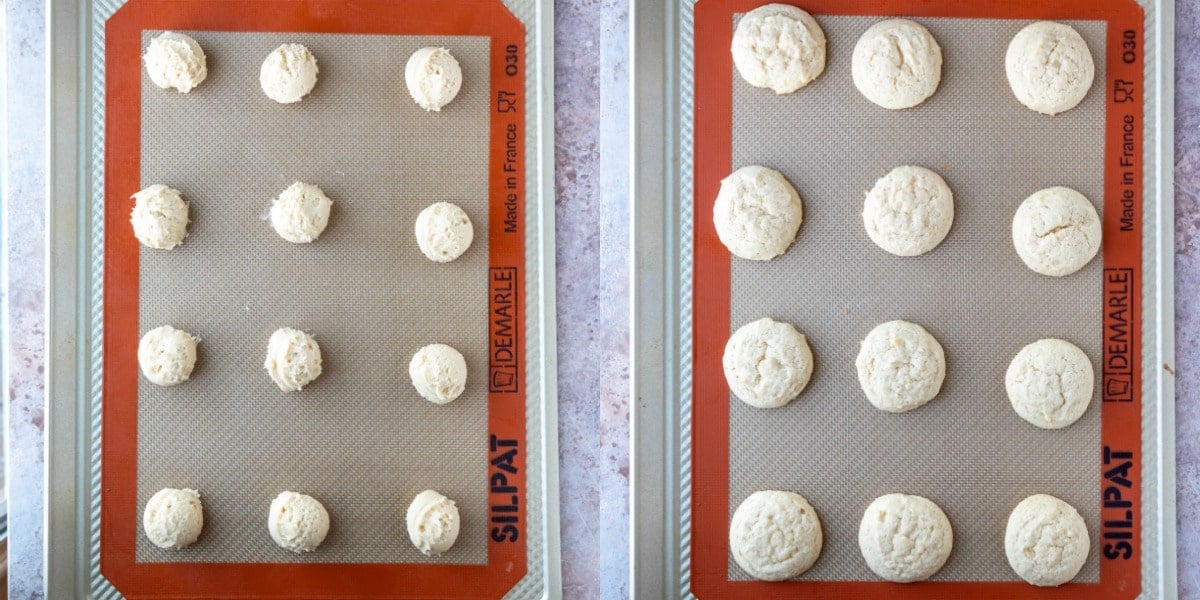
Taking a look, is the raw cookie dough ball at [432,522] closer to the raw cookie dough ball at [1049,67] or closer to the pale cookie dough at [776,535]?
the pale cookie dough at [776,535]

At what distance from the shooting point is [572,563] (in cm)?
139

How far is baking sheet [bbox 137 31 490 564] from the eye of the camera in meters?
1.37

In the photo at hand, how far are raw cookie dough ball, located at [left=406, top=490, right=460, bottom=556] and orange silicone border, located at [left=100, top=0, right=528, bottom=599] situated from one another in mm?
56

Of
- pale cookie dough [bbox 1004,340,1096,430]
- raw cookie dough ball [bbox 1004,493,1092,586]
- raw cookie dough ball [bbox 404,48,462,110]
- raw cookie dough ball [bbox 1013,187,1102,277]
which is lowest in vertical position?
raw cookie dough ball [bbox 1004,493,1092,586]

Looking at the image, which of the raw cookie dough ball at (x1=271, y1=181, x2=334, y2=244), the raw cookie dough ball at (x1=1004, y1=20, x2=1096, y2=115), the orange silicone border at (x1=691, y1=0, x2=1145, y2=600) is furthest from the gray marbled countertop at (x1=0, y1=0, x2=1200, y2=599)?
the raw cookie dough ball at (x1=1004, y1=20, x2=1096, y2=115)

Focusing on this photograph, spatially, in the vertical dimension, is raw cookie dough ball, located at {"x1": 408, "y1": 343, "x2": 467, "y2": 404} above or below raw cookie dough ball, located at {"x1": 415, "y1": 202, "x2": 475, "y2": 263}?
below

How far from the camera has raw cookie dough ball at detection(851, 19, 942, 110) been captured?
4.24ft

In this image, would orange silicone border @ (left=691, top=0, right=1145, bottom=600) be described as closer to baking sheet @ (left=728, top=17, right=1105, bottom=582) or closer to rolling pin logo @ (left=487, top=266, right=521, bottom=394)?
baking sheet @ (left=728, top=17, right=1105, bottom=582)

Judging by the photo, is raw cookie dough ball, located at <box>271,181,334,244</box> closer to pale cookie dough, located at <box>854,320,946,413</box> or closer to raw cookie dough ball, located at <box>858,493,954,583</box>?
pale cookie dough, located at <box>854,320,946,413</box>

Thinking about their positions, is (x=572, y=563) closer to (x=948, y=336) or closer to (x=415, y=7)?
(x=948, y=336)

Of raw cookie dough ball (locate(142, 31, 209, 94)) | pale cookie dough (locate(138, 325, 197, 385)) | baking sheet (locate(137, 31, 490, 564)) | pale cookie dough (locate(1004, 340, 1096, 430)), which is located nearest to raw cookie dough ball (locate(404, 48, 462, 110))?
baking sheet (locate(137, 31, 490, 564))

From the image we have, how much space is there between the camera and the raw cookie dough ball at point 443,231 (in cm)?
132

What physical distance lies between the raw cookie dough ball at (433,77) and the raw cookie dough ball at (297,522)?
759mm

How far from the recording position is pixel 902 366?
1.30m
